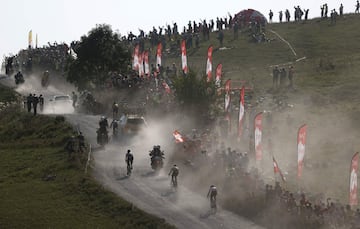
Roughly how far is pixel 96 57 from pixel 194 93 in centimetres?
2068

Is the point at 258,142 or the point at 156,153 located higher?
the point at 258,142

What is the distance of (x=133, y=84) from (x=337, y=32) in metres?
41.2

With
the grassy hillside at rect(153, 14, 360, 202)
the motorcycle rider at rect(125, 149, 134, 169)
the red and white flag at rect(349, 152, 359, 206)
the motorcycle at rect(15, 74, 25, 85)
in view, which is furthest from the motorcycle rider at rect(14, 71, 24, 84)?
the red and white flag at rect(349, 152, 359, 206)

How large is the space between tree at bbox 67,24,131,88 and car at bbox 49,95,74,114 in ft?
18.6

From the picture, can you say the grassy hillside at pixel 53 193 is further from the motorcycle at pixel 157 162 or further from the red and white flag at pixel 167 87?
the red and white flag at pixel 167 87

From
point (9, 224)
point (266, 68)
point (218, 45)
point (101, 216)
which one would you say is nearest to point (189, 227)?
point (101, 216)

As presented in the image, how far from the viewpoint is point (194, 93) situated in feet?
193

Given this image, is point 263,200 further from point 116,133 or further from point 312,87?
point 312,87

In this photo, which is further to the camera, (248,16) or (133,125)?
(248,16)

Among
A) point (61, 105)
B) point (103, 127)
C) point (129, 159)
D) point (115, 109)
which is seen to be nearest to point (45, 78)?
point (61, 105)

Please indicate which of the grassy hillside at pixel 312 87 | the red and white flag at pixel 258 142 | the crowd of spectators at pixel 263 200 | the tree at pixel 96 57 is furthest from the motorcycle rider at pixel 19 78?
the red and white flag at pixel 258 142

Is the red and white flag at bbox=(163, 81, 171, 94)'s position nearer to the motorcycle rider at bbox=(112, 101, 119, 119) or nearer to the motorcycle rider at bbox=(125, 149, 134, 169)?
the motorcycle rider at bbox=(112, 101, 119, 119)

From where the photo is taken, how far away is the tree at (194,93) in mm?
58844

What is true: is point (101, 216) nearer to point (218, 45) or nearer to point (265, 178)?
point (265, 178)
